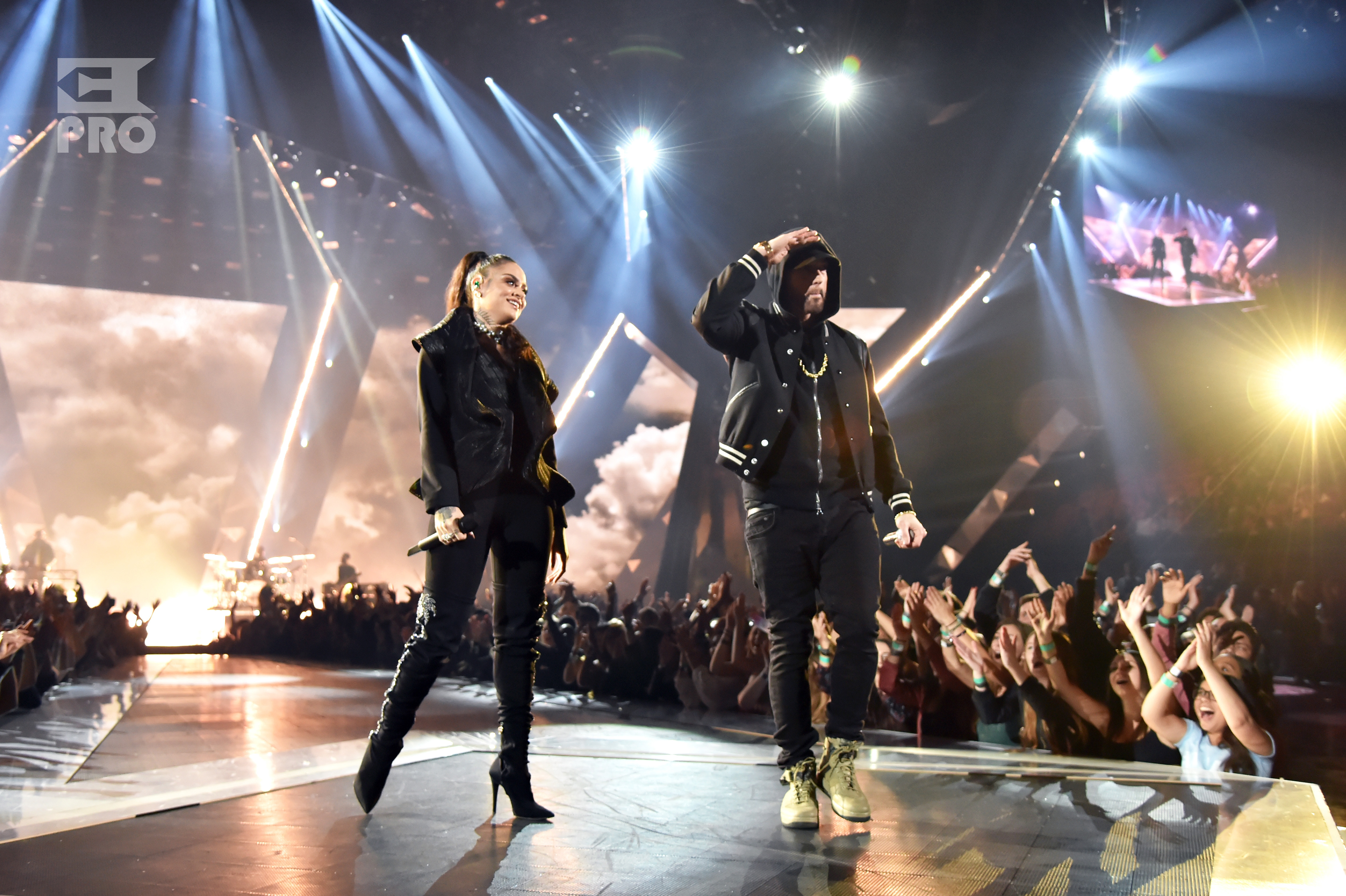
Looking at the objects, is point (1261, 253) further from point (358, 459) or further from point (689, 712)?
point (358, 459)

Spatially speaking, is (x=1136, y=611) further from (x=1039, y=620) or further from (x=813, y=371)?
(x=813, y=371)

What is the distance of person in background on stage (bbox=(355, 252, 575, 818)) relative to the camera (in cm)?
188

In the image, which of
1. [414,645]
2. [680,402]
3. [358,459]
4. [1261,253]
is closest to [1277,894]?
[414,645]

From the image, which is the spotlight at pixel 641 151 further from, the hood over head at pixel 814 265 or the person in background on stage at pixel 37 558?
the person in background on stage at pixel 37 558

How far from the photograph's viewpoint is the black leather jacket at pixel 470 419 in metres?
1.95

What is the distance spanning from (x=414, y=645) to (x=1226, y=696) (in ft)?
9.88

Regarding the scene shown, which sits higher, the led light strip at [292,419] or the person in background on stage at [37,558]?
the led light strip at [292,419]

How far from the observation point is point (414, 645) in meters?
1.91

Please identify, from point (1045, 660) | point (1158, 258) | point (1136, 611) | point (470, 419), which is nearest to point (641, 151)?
point (1158, 258)

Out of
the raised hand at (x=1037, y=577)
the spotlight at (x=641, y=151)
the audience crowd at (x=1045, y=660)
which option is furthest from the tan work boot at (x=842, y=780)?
the spotlight at (x=641, y=151)

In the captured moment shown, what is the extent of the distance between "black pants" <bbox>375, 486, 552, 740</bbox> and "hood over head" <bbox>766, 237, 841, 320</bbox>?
2.80 feet

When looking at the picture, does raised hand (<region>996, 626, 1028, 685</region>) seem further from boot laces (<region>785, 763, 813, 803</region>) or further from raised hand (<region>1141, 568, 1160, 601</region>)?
boot laces (<region>785, 763, 813, 803</region>)

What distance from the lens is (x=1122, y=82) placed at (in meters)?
5.80

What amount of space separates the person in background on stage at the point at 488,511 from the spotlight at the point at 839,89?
5.64 m
